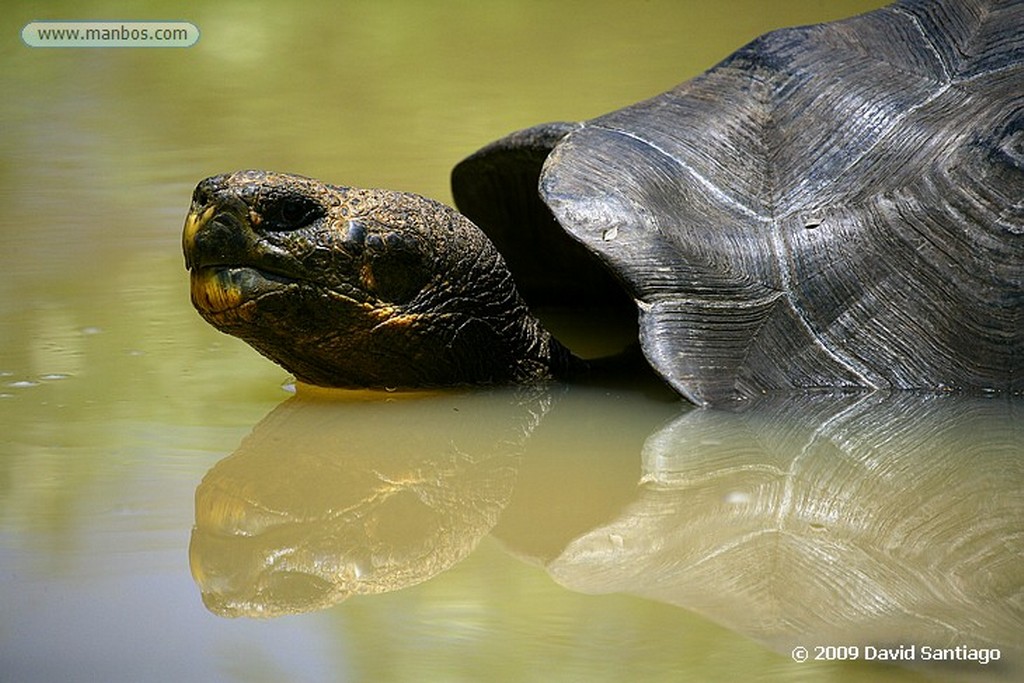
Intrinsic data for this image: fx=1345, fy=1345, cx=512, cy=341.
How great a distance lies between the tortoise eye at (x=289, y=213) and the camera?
3.17 meters

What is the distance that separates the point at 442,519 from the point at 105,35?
6601 mm

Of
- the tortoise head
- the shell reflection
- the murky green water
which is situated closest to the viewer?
the murky green water

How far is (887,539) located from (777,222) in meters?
1.45

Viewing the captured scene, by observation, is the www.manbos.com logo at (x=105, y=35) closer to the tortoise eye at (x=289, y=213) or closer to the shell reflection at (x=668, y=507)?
the tortoise eye at (x=289, y=213)

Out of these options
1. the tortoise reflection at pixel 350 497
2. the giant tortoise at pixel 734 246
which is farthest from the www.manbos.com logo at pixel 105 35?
the tortoise reflection at pixel 350 497

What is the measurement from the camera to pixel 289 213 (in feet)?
10.5

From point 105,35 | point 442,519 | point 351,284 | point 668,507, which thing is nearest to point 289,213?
point 351,284

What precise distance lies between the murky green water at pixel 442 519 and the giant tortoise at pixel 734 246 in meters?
0.14

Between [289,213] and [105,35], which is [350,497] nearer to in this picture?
[289,213]

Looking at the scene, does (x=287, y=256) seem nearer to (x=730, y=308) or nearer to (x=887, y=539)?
(x=730, y=308)

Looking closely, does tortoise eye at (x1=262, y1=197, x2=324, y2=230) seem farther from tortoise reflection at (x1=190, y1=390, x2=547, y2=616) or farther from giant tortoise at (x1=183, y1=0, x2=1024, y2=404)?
tortoise reflection at (x1=190, y1=390, x2=547, y2=616)

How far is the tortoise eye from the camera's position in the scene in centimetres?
317

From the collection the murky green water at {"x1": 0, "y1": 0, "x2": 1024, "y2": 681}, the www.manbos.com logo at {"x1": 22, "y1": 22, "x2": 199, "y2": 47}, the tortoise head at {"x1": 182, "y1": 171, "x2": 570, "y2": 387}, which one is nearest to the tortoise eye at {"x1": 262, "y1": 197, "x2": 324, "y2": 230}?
the tortoise head at {"x1": 182, "y1": 171, "x2": 570, "y2": 387}

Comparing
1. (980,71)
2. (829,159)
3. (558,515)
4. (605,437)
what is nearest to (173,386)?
(605,437)
